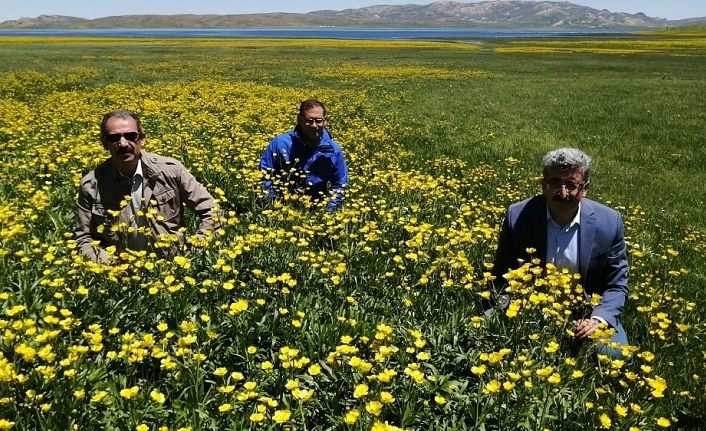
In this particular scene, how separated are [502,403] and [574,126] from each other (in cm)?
1420

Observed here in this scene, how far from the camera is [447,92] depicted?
75.8 ft

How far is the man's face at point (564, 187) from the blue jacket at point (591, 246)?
181 mm

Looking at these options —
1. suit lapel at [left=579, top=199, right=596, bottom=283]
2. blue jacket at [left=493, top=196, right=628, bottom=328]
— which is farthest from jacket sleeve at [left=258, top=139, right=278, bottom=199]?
suit lapel at [left=579, top=199, right=596, bottom=283]

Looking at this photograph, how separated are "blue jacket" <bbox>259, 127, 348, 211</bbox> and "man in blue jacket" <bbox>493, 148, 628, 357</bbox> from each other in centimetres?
309

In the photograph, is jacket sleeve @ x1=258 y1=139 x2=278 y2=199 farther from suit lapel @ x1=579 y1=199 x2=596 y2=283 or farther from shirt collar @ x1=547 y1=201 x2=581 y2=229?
suit lapel @ x1=579 y1=199 x2=596 y2=283

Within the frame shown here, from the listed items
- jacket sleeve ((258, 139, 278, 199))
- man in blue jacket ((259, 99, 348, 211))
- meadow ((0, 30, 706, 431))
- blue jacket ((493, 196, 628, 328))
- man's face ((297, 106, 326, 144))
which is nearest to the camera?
meadow ((0, 30, 706, 431))

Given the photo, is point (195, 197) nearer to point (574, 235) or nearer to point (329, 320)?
point (329, 320)

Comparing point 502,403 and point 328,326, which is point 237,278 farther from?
point 502,403

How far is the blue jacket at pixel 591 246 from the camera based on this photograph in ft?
14.3

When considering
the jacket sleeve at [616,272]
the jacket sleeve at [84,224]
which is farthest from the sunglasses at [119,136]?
the jacket sleeve at [616,272]

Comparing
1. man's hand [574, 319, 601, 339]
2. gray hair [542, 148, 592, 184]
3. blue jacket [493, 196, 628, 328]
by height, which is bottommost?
man's hand [574, 319, 601, 339]

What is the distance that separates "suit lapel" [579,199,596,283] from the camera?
436 centimetres

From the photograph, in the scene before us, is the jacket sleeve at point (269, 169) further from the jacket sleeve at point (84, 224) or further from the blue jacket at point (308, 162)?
the jacket sleeve at point (84, 224)

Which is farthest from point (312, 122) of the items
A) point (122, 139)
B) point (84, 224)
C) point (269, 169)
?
point (84, 224)
